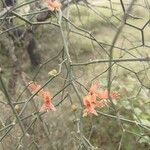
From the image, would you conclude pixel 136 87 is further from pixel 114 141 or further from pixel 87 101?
pixel 87 101

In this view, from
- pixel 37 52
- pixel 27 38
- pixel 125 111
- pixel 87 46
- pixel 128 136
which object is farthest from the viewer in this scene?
pixel 87 46

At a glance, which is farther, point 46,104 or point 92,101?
point 46,104

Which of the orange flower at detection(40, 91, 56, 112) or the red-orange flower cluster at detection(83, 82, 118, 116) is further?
the orange flower at detection(40, 91, 56, 112)

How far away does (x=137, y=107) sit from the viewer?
13.2ft

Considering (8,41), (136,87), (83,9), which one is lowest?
(136,87)

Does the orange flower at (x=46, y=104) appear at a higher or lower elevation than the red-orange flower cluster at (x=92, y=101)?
higher

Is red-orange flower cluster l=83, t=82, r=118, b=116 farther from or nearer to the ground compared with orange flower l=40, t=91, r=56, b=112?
nearer to the ground

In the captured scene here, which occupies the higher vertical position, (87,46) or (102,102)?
(87,46)

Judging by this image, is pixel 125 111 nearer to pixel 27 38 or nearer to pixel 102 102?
pixel 27 38

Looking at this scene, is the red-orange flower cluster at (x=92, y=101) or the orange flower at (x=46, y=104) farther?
the orange flower at (x=46, y=104)

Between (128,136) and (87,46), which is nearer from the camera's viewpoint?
(128,136)

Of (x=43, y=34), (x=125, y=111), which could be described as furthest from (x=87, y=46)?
(x=125, y=111)

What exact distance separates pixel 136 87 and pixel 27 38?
1.68 m

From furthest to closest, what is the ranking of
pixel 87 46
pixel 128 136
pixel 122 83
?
pixel 87 46 → pixel 122 83 → pixel 128 136
